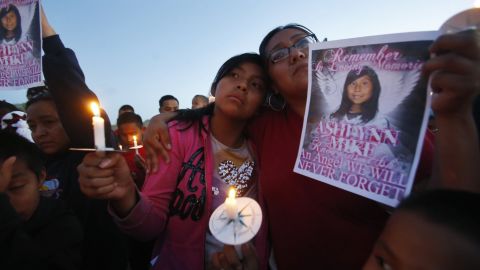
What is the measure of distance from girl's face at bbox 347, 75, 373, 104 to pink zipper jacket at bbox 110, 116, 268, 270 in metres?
0.85

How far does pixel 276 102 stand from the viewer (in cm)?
178

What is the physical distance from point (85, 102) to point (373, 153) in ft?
5.59

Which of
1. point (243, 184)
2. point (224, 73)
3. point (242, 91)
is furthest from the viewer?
point (224, 73)

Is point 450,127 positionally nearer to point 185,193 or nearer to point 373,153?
point 373,153

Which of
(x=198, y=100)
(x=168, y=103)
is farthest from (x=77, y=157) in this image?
(x=198, y=100)

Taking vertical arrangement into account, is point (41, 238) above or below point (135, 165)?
above

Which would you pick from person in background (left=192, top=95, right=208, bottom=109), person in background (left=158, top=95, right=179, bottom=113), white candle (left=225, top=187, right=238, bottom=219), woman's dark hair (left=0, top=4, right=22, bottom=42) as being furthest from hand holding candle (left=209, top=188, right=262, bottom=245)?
person in background (left=192, top=95, right=208, bottom=109)

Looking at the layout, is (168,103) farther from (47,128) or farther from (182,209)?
(182,209)

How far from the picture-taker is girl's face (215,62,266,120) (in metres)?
1.67

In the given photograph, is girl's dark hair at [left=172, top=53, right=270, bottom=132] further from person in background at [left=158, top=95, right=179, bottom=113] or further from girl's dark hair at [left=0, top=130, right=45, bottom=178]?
person in background at [left=158, top=95, right=179, bottom=113]

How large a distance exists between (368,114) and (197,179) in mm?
938

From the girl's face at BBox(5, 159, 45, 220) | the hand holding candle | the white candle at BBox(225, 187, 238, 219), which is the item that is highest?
the white candle at BBox(225, 187, 238, 219)

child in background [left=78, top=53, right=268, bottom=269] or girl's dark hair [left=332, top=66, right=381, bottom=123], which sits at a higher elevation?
girl's dark hair [left=332, top=66, right=381, bottom=123]

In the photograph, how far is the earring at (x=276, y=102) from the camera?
176cm
